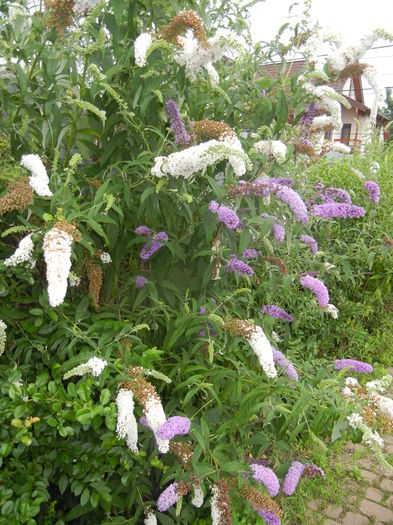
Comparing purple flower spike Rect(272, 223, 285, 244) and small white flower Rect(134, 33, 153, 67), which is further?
purple flower spike Rect(272, 223, 285, 244)

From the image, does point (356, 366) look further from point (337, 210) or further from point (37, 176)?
point (37, 176)

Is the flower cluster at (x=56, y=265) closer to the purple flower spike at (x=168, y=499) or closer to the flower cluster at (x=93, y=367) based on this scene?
the flower cluster at (x=93, y=367)

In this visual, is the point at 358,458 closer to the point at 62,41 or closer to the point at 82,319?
the point at 82,319

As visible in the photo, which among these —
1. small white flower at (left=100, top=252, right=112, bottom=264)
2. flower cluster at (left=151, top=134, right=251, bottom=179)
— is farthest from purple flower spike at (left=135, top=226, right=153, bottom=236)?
flower cluster at (left=151, top=134, right=251, bottom=179)

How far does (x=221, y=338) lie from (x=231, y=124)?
970 mm

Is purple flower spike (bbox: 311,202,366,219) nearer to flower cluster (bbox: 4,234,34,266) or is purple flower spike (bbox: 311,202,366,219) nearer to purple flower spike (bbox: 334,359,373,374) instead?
purple flower spike (bbox: 334,359,373,374)

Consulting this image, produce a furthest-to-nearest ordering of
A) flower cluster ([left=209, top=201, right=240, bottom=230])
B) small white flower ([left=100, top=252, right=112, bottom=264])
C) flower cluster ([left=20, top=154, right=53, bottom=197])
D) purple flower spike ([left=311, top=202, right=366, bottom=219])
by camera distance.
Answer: purple flower spike ([left=311, top=202, right=366, bottom=219]) → small white flower ([left=100, top=252, right=112, bottom=264]) → flower cluster ([left=209, top=201, right=240, bottom=230]) → flower cluster ([left=20, top=154, right=53, bottom=197])

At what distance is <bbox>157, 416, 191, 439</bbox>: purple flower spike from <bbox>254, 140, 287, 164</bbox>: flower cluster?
1107mm

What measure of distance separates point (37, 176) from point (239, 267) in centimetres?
93

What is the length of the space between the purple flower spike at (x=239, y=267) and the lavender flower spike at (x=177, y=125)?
0.57m

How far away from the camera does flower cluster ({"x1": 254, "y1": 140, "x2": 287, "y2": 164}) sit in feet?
7.01

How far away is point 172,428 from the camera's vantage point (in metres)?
1.64

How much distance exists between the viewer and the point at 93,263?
207 centimetres

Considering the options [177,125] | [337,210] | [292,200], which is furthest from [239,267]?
[337,210]
